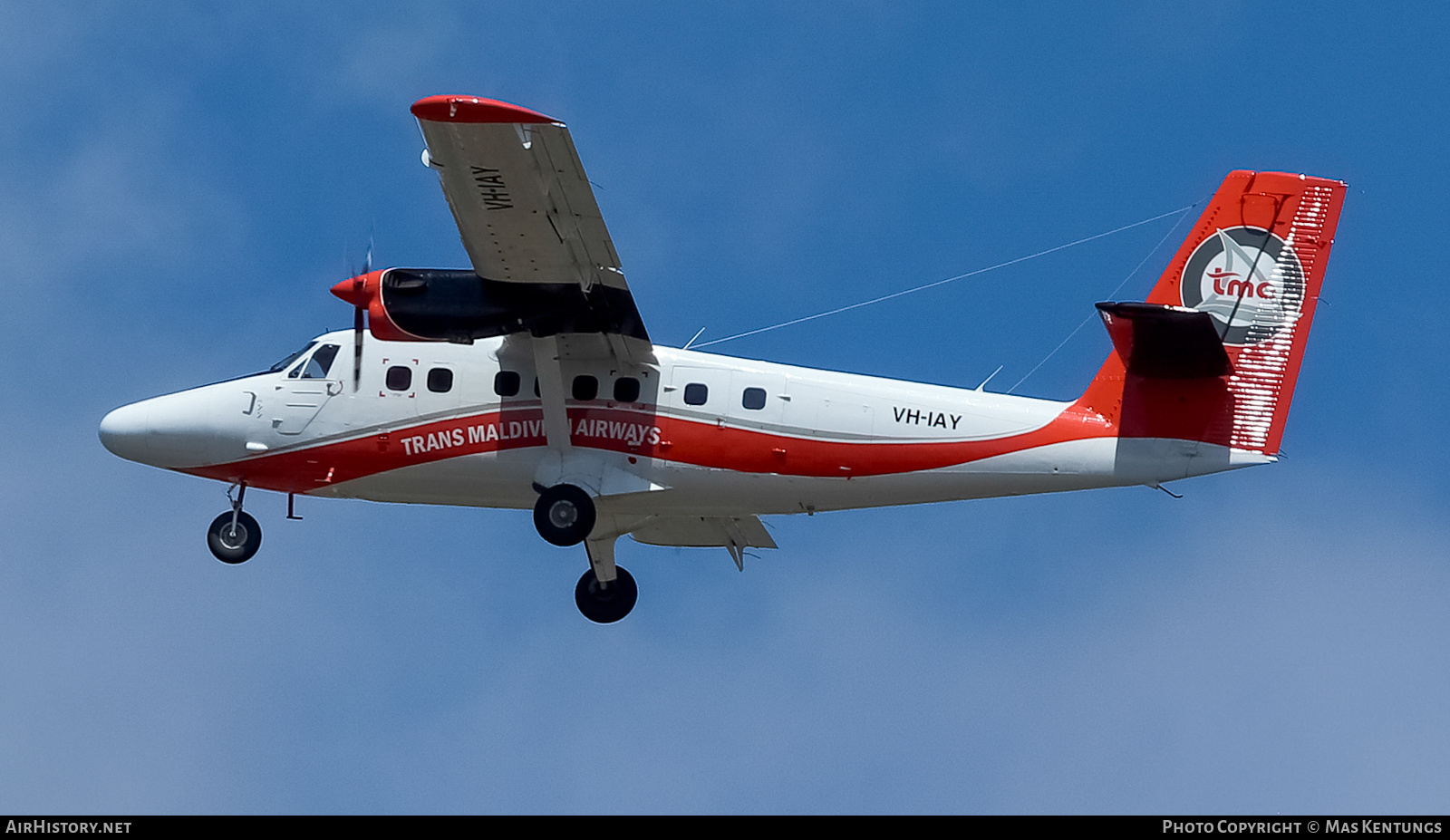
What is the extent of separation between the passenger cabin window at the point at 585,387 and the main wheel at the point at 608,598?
3010 millimetres

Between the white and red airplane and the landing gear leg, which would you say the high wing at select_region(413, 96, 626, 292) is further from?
the landing gear leg

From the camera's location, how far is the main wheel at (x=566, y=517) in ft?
70.8

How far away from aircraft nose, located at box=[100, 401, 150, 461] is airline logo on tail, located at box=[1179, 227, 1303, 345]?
456 inches

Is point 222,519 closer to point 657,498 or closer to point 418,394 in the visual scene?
point 418,394

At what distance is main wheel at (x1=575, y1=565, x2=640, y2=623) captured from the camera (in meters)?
24.2

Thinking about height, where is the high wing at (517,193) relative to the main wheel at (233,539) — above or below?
above

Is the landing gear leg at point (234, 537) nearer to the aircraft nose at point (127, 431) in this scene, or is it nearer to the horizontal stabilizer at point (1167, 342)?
the aircraft nose at point (127, 431)

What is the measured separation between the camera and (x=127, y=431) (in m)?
22.9

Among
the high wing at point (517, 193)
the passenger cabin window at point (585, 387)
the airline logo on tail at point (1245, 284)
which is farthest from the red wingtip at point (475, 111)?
the airline logo on tail at point (1245, 284)

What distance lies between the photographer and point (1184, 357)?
21094mm

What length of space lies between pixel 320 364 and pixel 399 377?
3.19 ft
